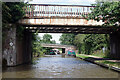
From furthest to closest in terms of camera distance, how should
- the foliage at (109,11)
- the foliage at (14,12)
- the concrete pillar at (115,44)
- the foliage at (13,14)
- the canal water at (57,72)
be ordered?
the concrete pillar at (115,44) → the foliage at (14,12) → the foliage at (13,14) → the foliage at (109,11) → the canal water at (57,72)

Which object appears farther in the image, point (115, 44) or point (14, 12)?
point (115, 44)

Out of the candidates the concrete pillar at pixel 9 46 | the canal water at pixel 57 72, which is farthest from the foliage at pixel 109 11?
the concrete pillar at pixel 9 46

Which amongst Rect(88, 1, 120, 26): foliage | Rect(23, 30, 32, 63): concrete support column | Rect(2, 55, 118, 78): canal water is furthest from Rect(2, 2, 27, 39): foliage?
Rect(88, 1, 120, 26): foliage

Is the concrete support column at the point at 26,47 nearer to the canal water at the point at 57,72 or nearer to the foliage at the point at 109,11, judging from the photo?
the canal water at the point at 57,72

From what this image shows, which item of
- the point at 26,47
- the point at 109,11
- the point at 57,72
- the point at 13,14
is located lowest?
the point at 57,72

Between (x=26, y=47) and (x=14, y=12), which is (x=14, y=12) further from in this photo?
(x=26, y=47)

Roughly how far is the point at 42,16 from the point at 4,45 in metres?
4.97

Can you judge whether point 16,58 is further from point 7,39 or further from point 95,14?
point 95,14

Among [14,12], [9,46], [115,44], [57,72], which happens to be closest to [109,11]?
[57,72]

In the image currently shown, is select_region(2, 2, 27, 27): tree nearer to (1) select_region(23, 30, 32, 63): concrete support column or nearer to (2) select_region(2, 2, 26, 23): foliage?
(2) select_region(2, 2, 26, 23): foliage

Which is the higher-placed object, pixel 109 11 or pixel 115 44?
pixel 109 11

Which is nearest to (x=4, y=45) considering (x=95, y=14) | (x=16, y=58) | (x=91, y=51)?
(x=16, y=58)

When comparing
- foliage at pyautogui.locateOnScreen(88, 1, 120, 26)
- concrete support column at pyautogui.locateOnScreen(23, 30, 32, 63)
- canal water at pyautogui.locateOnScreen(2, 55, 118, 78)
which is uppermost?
foliage at pyautogui.locateOnScreen(88, 1, 120, 26)

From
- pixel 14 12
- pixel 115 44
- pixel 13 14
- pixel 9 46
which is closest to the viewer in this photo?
pixel 14 12
